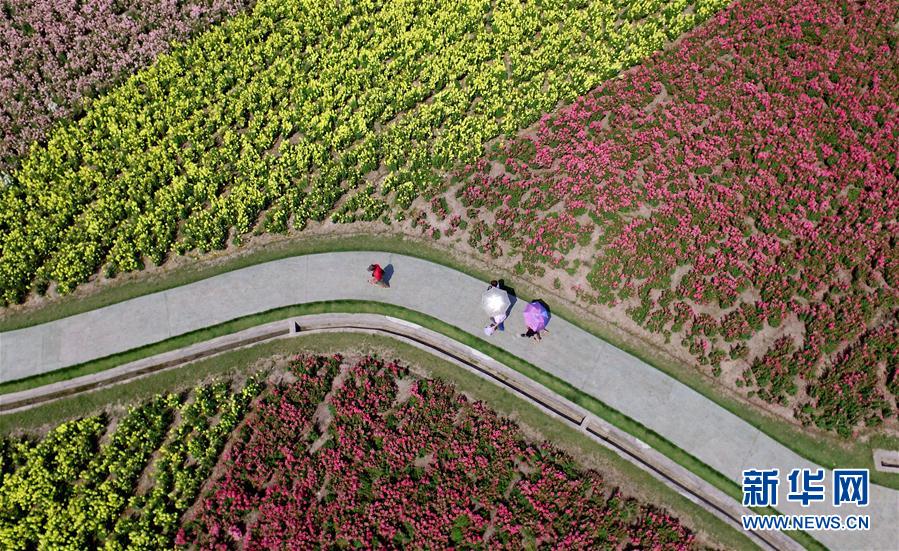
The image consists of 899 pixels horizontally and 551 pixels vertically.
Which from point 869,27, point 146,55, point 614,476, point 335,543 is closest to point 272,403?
point 335,543

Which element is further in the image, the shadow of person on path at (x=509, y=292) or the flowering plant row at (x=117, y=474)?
the shadow of person on path at (x=509, y=292)

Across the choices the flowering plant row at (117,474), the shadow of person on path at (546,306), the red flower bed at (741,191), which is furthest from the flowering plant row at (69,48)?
the shadow of person on path at (546,306)

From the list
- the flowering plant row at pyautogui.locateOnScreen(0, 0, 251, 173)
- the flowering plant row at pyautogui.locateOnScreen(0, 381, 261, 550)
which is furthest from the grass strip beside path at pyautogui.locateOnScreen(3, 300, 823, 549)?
the flowering plant row at pyautogui.locateOnScreen(0, 0, 251, 173)

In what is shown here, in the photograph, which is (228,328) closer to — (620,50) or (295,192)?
(295,192)

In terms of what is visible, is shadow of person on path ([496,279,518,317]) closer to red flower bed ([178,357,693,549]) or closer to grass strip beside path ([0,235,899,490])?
grass strip beside path ([0,235,899,490])

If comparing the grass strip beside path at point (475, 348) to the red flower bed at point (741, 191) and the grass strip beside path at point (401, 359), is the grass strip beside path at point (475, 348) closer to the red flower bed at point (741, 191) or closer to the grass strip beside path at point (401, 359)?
the grass strip beside path at point (401, 359)

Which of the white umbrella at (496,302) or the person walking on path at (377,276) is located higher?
the person walking on path at (377,276)

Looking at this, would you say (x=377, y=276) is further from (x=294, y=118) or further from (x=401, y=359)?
(x=294, y=118)
